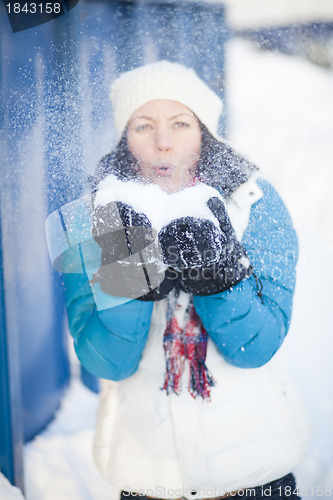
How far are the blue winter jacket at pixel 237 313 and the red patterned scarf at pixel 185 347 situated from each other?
39 mm

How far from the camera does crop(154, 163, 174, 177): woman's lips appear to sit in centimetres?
77

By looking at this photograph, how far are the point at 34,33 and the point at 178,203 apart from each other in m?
0.39

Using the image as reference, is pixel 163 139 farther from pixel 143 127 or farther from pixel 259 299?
pixel 259 299

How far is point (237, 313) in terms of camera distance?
87 cm

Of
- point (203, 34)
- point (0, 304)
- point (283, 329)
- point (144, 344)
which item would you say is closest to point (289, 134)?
point (203, 34)

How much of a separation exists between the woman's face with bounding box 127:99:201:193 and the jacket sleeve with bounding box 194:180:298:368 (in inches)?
5.6

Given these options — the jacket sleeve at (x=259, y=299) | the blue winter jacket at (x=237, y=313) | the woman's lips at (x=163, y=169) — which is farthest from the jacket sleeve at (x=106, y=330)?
the woman's lips at (x=163, y=169)

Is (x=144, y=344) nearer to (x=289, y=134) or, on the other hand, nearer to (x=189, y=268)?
(x=189, y=268)

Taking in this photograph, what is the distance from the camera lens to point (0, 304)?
4.02ft

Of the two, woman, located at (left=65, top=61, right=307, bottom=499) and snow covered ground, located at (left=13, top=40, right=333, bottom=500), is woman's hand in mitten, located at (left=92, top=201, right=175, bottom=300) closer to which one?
woman, located at (left=65, top=61, right=307, bottom=499)

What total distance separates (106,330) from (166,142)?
396mm

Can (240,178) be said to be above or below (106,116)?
below

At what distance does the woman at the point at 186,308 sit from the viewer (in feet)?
2.43

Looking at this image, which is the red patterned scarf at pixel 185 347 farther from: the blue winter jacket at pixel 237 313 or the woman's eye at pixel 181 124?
the woman's eye at pixel 181 124
